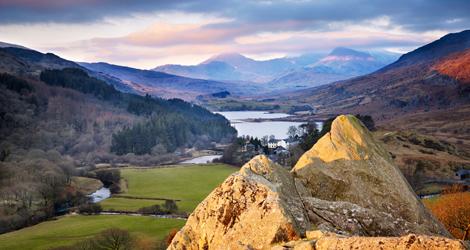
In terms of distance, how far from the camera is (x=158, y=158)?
198125mm

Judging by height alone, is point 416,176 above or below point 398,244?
below

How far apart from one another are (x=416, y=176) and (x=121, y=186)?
8223 cm

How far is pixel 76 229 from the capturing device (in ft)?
286

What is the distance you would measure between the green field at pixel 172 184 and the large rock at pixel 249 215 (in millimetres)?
85223

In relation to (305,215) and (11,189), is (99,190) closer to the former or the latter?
(11,189)

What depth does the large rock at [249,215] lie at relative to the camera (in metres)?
15.8

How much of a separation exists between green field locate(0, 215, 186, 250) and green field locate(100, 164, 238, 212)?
11.0 metres

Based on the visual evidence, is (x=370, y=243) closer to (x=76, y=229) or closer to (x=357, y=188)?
(x=357, y=188)

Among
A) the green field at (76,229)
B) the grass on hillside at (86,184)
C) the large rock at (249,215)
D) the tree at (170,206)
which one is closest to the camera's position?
the large rock at (249,215)

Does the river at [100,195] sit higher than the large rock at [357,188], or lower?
lower

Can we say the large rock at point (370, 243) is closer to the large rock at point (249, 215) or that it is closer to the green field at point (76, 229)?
the large rock at point (249, 215)

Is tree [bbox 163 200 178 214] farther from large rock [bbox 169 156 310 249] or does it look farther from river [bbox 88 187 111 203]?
large rock [bbox 169 156 310 249]

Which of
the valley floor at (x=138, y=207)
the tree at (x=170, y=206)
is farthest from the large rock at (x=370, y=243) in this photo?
the tree at (x=170, y=206)

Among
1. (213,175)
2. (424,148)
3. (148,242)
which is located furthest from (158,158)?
(148,242)
